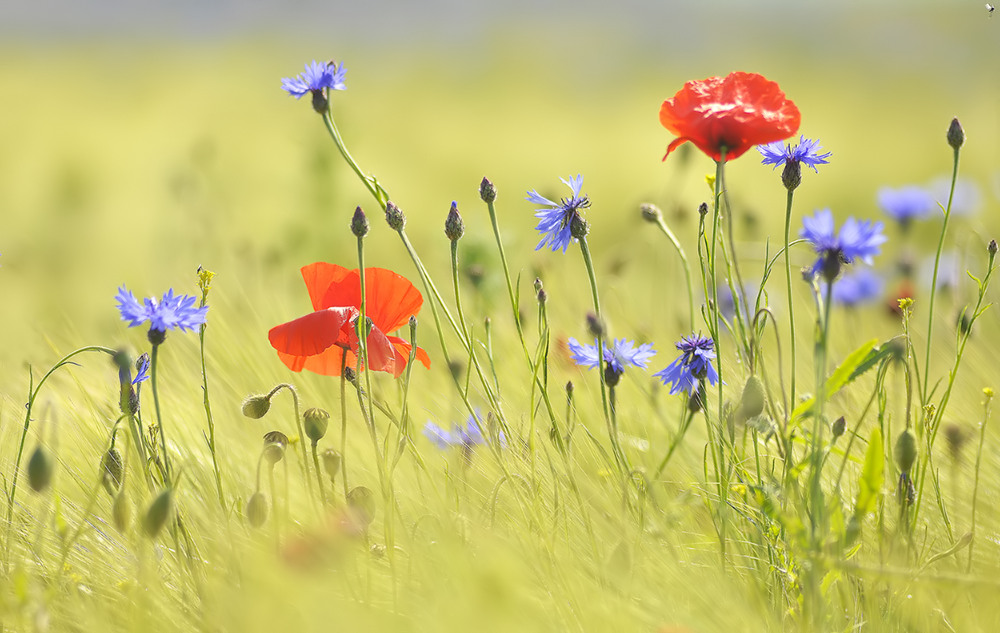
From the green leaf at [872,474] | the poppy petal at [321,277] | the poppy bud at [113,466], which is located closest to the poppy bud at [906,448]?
the green leaf at [872,474]

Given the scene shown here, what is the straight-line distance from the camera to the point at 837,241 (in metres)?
0.76

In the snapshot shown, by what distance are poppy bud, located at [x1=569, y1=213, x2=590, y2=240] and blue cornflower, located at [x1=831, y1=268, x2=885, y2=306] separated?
0.97 meters

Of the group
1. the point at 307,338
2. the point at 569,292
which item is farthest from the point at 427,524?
the point at 569,292

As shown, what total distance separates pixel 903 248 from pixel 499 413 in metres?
1.56

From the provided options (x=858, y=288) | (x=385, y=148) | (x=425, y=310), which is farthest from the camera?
(x=385, y=148)

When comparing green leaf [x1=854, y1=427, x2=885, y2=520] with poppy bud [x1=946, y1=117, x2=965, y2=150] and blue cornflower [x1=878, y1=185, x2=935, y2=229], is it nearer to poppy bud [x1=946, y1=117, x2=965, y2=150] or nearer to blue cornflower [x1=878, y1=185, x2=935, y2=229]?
poppy bud [x1=946, y1=117, x2=965, y2=150]

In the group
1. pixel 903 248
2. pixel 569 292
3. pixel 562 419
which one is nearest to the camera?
pixel 562 419

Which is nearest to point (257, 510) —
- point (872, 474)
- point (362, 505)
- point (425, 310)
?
point (362, 505)

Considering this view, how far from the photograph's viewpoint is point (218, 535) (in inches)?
32.3

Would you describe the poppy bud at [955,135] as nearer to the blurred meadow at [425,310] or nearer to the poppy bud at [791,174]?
the poppy bud at [791,174]

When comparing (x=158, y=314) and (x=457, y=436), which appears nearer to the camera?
(x=158, y=314)

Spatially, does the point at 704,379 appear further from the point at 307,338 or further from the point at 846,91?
the point at 846,91

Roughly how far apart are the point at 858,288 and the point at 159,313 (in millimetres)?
1854

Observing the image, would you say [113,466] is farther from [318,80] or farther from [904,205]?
[904,205]
